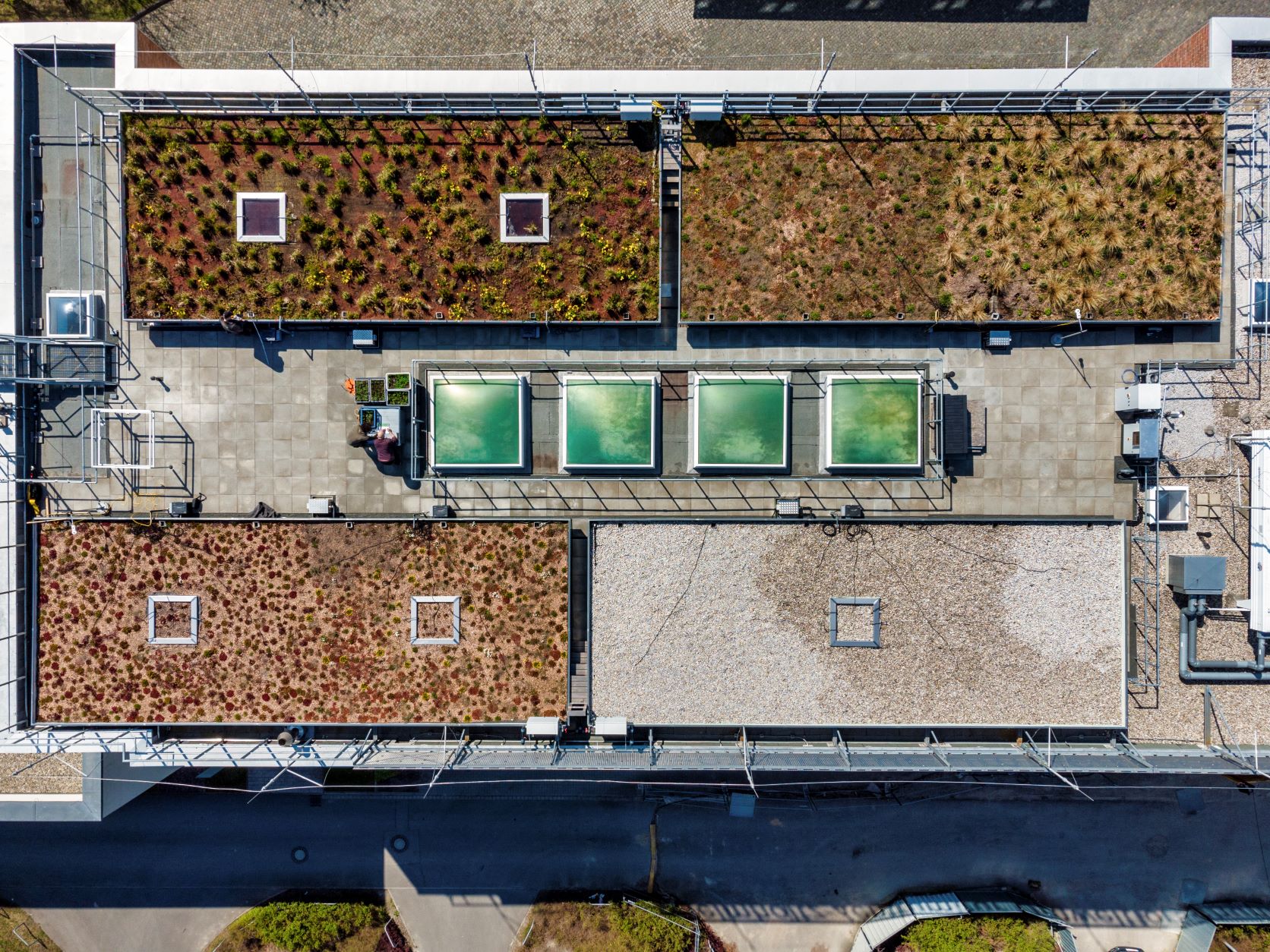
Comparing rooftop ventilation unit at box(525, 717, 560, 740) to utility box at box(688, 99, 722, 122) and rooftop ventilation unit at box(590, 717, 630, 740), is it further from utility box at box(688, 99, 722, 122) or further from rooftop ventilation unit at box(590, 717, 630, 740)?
utility box at box(688, 99, 722, 122)

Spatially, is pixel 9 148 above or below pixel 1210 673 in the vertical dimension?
above

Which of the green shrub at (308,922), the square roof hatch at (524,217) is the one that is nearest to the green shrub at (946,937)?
the green shrub at (308,922)

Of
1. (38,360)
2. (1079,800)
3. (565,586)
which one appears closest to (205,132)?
(38,360)

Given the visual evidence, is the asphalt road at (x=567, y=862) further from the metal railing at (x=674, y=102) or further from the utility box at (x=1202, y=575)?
the metal railing at (x=674, y=102)

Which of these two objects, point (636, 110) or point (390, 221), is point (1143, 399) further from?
point (390, 221)

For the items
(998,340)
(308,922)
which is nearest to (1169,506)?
(998,340)

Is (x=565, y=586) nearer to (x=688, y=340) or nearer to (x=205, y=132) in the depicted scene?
(x=688, y=340)
